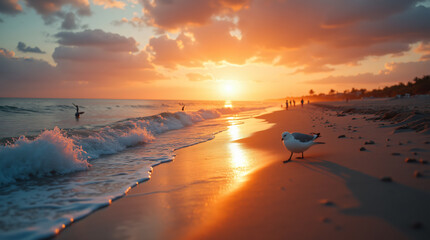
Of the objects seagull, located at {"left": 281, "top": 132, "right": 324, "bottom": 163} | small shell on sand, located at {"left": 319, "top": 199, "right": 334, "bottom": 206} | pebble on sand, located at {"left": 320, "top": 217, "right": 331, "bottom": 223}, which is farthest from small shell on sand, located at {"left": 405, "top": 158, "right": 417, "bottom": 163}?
pebble on sand, located at {"left": 320, "top": 217, "right": 331, "bottom": 223}

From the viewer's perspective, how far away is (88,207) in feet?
11.8

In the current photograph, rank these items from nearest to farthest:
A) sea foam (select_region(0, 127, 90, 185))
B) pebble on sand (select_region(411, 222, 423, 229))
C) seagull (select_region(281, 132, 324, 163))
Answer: pebble on sand (select_region(411, 222, 423, 229)) → seagull (select_region(281, 132, 324, 163)) → sea foam (select_region(0, 127, 90, 185))

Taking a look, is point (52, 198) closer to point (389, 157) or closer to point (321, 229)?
point (321, 229)

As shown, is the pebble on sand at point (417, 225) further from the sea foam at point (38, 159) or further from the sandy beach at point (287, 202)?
the sea foam at point (38, 159)

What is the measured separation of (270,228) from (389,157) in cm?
357

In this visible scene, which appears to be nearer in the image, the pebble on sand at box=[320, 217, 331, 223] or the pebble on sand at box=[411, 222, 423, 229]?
the pebble on sand at box=[411, 222, 423, 229]

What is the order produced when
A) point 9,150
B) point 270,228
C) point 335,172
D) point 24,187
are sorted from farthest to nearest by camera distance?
point 9,150, point 24,187, point 335,172, point 270,228

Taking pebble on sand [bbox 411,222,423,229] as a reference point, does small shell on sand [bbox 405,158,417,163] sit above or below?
above

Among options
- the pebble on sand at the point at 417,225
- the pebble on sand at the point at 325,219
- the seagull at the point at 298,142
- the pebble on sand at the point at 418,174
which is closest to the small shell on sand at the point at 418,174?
the pebble on sand at the point at 418,174

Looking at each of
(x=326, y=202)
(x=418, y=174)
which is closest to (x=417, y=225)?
(x=326, y=202)

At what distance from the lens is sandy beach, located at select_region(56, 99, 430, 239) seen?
2340 mm

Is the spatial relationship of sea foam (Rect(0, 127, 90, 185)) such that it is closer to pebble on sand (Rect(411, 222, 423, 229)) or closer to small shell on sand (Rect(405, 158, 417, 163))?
pebble on sand (Rect(411, 222, 423, 229))

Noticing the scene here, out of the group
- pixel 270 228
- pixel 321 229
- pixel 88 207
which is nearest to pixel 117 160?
pixel 88 207

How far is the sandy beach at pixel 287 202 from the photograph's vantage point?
234 cm
